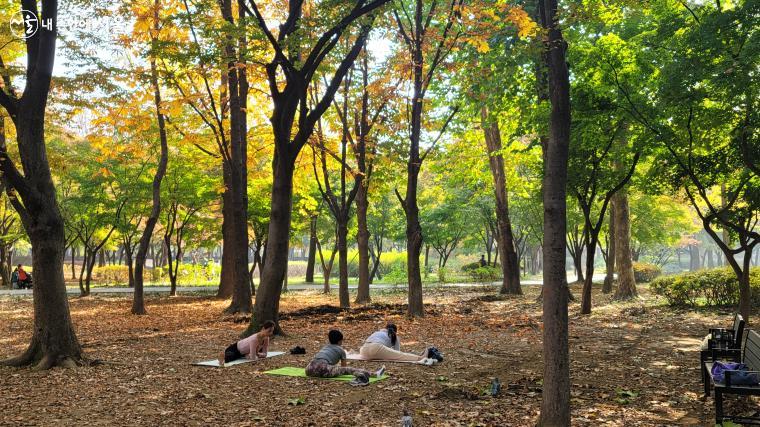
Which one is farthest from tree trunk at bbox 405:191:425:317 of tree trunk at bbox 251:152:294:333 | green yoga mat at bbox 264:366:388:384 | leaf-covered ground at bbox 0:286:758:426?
green yoga mat at bbox 264:366:388:384

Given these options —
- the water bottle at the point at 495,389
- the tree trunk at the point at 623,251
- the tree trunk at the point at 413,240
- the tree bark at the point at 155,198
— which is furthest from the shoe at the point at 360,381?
the tree trunk at the point at 623,251

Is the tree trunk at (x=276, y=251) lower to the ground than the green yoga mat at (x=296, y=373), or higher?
higher

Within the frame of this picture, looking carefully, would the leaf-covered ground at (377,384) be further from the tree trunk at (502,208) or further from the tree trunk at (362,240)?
the tree trunk at (502,208)

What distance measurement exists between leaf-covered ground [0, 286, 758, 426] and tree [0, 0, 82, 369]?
0.51 m

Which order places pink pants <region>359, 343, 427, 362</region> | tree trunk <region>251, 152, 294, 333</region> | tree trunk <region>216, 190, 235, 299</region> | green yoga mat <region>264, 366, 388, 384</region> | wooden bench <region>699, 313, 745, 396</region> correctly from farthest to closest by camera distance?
tree trunk <region>216, 190, 235, 299</region>
tree trunk <region>251, 152, 294, 333</region>
pink pants <region>359, 343, 427, 362</region>
green yoga mat <region>264, 366, 388, 384</region>
wooden bench <region>699, 313, 745, 396</region>

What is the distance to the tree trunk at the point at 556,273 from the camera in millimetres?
5223

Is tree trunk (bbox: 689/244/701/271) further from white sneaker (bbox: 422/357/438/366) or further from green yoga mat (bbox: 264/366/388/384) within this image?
green yoga mat (bbox: 264/366/388/384)

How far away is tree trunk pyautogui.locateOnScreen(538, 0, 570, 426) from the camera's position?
5.22 metres

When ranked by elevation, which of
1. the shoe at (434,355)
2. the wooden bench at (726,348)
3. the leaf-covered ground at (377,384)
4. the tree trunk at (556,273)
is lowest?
the leaf-covered ground at (377,384)

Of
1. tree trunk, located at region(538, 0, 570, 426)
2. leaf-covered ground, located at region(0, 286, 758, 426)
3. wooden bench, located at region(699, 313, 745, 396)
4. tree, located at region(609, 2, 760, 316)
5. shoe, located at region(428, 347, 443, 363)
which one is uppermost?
tree, located at region(609, 2, 760, 316)

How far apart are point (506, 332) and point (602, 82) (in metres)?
6.43

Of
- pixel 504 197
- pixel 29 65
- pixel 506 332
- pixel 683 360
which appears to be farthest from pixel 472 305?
pixel 29 65

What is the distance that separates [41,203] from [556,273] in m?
7.62

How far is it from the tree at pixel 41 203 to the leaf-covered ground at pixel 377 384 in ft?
1.66
